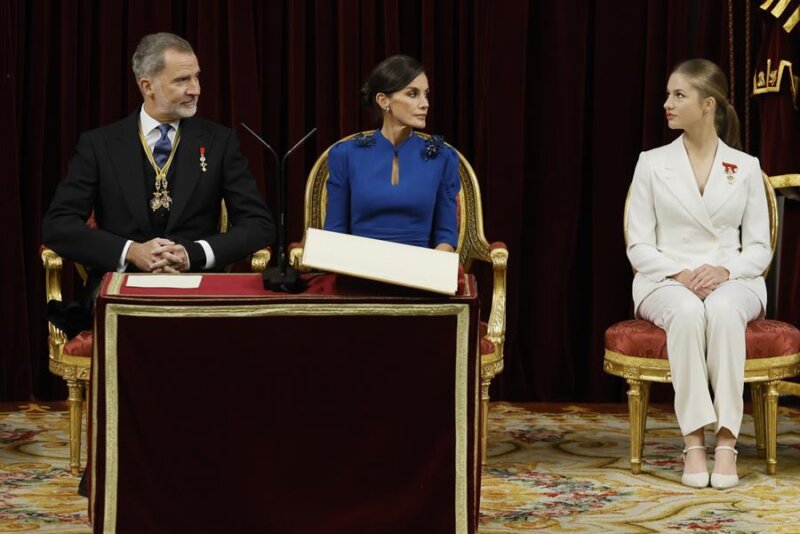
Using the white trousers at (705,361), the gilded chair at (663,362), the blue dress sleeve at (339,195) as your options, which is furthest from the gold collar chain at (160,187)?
the white trousers at (705,361)

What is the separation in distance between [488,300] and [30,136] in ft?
6.70

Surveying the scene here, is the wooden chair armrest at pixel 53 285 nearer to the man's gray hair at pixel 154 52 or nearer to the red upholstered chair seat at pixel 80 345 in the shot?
the red upholstered chair seat at pixel 80 345

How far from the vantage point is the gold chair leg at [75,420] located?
4.44 metres

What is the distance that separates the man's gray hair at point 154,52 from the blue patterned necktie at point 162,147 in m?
0.18

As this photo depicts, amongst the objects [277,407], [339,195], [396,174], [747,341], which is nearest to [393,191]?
[396,174]

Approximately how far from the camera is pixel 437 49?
572cm

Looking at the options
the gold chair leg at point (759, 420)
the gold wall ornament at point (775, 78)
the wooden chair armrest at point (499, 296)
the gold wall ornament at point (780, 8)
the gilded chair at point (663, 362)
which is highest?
the gold wall ornament at point (780, 8)

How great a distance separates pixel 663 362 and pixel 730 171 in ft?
2.50

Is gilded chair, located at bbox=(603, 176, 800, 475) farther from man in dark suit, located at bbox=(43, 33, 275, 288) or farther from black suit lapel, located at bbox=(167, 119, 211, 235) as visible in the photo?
black suit lapel, located at bbox=(167, 119, 211, 235)

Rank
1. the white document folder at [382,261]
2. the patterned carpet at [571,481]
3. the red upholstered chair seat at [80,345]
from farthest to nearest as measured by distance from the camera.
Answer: the red upholstered chair seat at [80,345]
the patterned carpet at [571,481]
the white document folder at [382,261]

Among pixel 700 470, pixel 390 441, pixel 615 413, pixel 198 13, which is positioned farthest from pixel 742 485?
pixel 198 13

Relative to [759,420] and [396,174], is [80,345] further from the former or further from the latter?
[759,420]

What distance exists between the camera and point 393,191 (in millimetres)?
4691

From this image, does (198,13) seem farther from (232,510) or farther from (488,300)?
(232,510)
